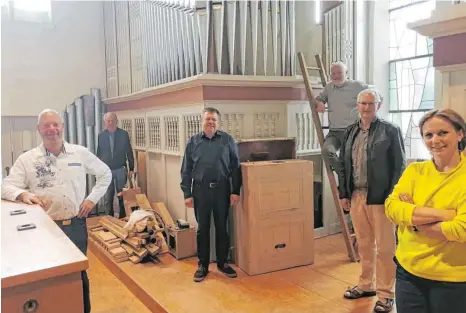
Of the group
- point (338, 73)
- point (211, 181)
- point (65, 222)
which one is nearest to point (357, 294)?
point (211, 181)

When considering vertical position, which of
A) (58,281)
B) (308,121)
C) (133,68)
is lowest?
(58,281)

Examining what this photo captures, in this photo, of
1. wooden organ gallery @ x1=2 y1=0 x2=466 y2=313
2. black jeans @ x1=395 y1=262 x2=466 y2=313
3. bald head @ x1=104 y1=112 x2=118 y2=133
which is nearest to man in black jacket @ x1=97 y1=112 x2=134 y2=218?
bald head @ x1=104 y1=112 x2=118 y2=133

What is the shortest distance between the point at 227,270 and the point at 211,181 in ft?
2.52

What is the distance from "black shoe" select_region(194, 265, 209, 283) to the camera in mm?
3574

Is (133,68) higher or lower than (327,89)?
higher

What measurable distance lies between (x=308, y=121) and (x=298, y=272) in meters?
1.65

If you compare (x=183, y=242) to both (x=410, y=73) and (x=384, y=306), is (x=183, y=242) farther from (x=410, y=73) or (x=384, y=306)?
(x=410, y=73)

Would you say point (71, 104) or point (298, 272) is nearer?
point (298, 272)

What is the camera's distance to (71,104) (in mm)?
6273

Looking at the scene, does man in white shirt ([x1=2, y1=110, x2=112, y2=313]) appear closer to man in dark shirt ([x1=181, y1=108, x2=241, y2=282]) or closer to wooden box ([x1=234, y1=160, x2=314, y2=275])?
man in dark shirt ([x1=181, y1=108, x2=241, y2=282])

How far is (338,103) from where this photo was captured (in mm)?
4012

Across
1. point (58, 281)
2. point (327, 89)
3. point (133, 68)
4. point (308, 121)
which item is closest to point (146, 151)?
point (133, 68)

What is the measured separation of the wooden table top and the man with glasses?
8.30ft

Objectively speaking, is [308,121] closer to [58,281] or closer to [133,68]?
[133,68]
